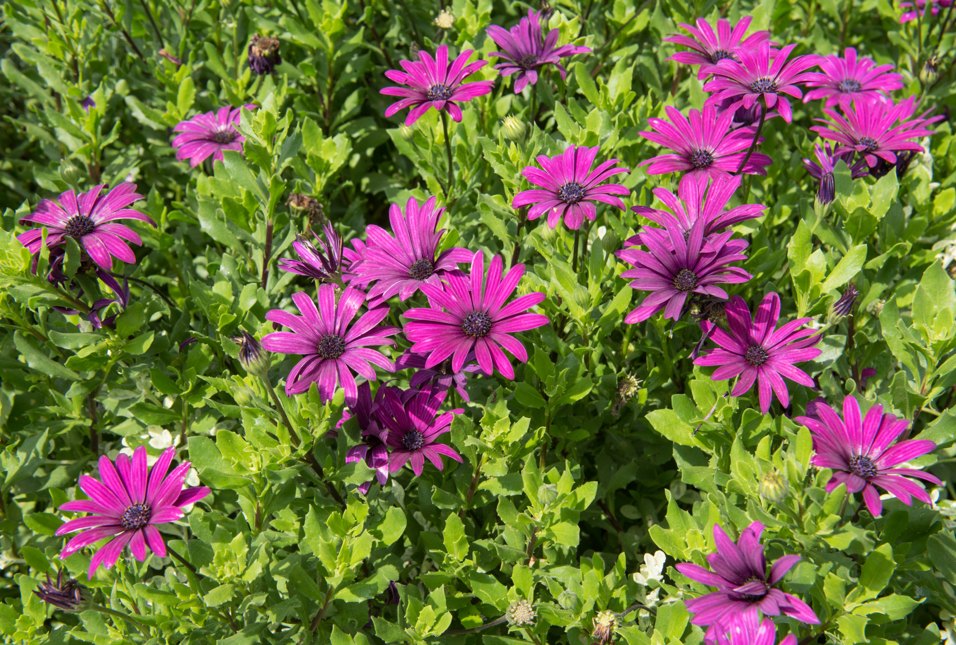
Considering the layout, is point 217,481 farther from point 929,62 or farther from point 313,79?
point 929,62

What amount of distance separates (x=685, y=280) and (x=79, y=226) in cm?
170

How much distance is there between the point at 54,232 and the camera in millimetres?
1994

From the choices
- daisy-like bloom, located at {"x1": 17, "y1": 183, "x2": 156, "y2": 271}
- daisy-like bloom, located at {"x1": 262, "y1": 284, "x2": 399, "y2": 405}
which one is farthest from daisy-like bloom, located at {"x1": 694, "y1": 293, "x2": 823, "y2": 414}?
daisy-like bloom, located at {"x1": 17, "y1": 183, "x2": 156, "y2": 271}

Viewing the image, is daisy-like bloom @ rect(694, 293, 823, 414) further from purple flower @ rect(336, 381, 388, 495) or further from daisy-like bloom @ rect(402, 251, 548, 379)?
purple flower @ rect(336, 381, 388, 495)

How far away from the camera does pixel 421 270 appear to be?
6.08 feet

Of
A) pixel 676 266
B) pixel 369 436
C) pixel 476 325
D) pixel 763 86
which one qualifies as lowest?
pixel 369 436

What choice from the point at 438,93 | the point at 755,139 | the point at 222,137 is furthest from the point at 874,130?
the point at 222,137

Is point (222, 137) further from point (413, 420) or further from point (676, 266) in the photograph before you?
point (676, 266)

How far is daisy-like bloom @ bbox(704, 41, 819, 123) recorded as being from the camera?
6.54 feet

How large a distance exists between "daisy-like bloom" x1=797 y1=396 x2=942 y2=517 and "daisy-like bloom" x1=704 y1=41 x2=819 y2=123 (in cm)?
89

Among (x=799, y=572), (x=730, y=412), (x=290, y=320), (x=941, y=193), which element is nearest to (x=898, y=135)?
(x=941, y=193)

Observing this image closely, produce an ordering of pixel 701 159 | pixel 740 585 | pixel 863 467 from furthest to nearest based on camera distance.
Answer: pixel 701 159
pixel 863 467
pixel 740 585

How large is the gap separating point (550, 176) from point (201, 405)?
1216 millimetres

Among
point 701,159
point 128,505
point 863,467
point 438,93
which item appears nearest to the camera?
A: point 863,467
